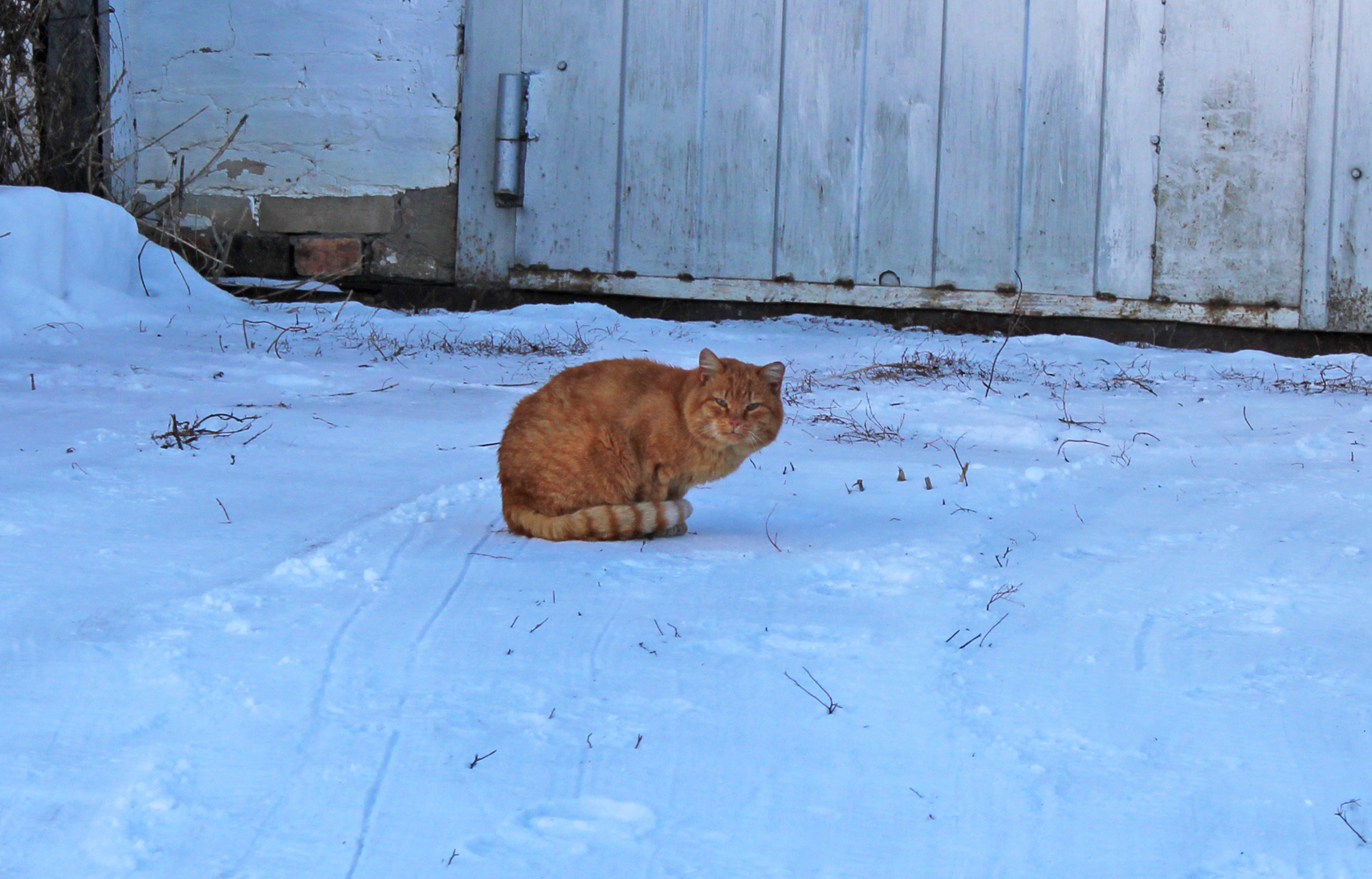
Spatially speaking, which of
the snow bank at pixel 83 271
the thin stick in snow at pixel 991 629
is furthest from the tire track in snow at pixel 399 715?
the snow bank at pixel 83 271

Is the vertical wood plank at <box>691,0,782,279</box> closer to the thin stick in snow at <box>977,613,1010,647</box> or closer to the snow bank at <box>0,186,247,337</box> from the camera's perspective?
the snow bank at <box>0,186,247,337</box>

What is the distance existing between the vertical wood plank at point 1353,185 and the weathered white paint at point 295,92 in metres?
4.92

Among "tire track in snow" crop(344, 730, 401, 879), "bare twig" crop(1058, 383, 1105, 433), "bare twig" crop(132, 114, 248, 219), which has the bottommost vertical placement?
"tire track in snow" crop(344, 730, 401, 879)

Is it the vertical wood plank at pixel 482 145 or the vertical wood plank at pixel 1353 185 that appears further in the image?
the vertical wood plank at pixel 482 145

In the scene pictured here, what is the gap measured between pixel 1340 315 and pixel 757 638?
5.61 metres

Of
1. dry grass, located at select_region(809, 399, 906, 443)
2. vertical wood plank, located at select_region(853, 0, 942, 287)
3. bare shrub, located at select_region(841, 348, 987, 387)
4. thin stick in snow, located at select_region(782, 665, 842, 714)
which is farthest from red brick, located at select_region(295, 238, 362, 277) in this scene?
thin stick in snow, located at select_region(782, 665, 842, 714)

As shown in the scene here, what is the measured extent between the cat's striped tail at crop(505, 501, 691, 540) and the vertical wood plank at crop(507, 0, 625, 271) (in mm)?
4314

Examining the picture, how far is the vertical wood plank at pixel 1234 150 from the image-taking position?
6.46m

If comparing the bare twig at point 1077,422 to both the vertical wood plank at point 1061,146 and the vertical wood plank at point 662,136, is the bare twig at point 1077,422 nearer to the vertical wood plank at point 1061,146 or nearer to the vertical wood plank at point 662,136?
the vertical wood plank at point 1061,146

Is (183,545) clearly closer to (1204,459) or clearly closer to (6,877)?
(6,877)

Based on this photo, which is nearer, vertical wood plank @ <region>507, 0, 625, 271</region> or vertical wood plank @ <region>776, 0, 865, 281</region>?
vertical wood plank @ <region>776, 0, 865, 281</region>

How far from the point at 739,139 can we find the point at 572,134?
39.2 inches

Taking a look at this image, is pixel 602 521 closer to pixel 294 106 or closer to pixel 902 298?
pixel 902 298

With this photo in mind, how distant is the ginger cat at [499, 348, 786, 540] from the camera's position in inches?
118
